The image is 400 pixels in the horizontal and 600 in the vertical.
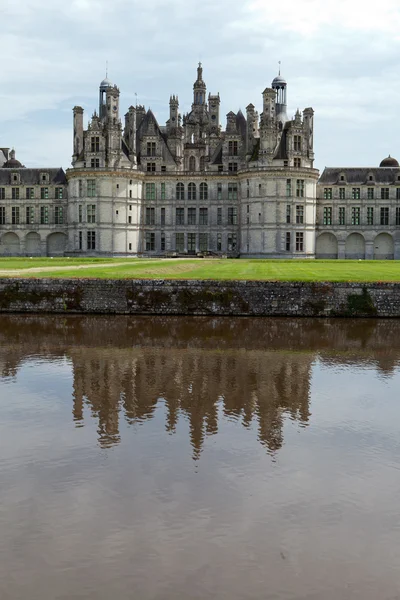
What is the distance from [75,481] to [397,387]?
9.84 meters

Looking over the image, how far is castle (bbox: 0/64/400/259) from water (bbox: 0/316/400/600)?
53161 mm

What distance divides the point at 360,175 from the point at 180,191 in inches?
821

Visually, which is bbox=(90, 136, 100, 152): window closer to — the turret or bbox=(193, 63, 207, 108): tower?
the turret

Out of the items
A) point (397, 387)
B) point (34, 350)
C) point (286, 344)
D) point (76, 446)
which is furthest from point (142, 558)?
point (286, 344)

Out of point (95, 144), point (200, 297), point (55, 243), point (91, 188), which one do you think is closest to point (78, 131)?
point (95, 144)

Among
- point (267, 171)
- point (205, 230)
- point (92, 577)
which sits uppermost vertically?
point (267, 171)

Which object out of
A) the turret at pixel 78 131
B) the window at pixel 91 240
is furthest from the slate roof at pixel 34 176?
the window at pixel 91 240

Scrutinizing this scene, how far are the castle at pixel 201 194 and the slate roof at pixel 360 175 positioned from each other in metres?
0.12

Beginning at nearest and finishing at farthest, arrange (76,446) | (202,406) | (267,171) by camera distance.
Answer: (76,446) → (202,406) → (267,171)

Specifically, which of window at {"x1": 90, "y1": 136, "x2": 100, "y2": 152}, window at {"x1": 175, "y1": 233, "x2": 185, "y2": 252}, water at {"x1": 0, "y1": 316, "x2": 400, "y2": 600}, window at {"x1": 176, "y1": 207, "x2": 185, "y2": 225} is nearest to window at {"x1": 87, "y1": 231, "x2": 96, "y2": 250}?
window at {"x1": 90, "y1": 136, "x2": 100, "y2": 152}

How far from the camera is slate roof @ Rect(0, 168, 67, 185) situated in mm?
80250

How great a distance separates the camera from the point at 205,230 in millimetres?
76875

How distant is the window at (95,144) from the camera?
240 ft

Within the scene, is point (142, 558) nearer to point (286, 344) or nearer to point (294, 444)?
point (294, 444)
